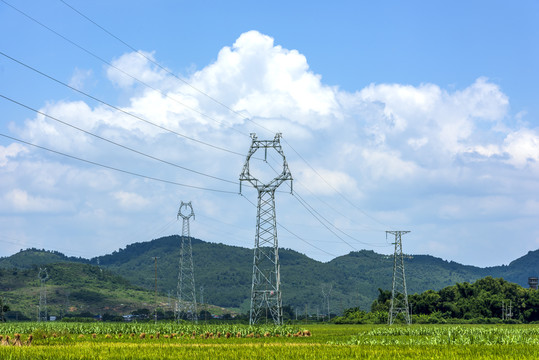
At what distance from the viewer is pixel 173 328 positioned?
276ft

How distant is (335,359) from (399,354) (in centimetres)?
695

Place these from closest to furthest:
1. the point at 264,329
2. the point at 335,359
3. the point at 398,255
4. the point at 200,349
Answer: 1. the point at 335,359
2. the point at 200,349
3. the point at 264,329
4. the point at 398,255

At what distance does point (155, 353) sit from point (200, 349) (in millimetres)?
5379

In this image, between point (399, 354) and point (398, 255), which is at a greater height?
point (398, 255)

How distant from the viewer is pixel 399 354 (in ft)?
154

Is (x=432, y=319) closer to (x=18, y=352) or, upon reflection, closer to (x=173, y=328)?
(x=173, y=328)

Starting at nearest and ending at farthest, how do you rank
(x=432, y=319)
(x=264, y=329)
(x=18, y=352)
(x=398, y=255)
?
(x=18, y=352), (x=264, y=329), (x=398, y=255), (x=432, y=319)

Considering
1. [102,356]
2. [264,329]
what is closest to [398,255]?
[264,329]

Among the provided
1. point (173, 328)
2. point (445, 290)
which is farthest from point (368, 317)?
point (173, 328)

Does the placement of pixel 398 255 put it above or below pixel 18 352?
above

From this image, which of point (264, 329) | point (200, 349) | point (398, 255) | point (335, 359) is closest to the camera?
point (335, 359)

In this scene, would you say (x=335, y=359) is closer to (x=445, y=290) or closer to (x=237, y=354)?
(x=237, y=354)

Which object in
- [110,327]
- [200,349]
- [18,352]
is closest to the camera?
[18,352]

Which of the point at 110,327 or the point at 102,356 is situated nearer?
the point at 102,356
